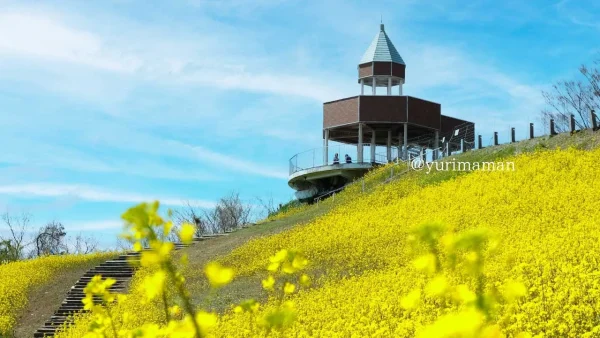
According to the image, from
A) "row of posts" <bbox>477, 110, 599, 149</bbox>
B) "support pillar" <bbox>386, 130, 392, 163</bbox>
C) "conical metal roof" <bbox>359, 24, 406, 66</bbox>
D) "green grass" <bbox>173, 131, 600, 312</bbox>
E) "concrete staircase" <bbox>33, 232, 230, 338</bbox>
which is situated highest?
"conical metal roof" <bbox>359, 24, 406, 66</bbox>

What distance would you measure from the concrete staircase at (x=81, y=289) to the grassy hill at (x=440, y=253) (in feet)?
3.82

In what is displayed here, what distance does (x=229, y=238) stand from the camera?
2836 cm

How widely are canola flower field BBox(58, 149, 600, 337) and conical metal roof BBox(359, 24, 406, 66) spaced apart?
1099 centimetres

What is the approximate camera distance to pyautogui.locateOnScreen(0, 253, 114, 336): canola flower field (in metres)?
21.9

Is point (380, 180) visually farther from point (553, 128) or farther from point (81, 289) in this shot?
point (81, 289)

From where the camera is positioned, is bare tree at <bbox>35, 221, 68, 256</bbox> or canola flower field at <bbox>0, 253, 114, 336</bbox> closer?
canola flower field at <bbox>0, 253, 114, 336</bbox>

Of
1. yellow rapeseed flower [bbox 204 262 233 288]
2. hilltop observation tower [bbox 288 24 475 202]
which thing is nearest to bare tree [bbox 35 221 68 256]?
hilltop observation tower [bbox 288 24 475 202]

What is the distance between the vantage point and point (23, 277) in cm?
2584

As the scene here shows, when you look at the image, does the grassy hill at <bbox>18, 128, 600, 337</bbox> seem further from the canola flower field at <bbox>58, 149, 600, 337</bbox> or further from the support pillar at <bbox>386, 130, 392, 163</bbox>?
the support pillar at <bbox>386, 130, 392, 163</bbox>

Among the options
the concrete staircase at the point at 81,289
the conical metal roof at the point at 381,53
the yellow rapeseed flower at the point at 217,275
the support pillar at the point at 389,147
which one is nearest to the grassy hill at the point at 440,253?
the yellow rapeseed flower at the point at 217,275

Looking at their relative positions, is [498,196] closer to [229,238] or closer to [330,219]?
[330,219]

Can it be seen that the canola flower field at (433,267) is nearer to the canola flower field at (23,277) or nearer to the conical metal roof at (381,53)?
the canola flower field at (23,277)

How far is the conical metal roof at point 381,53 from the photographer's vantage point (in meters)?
39.2

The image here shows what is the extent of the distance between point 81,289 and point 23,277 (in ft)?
12.9
